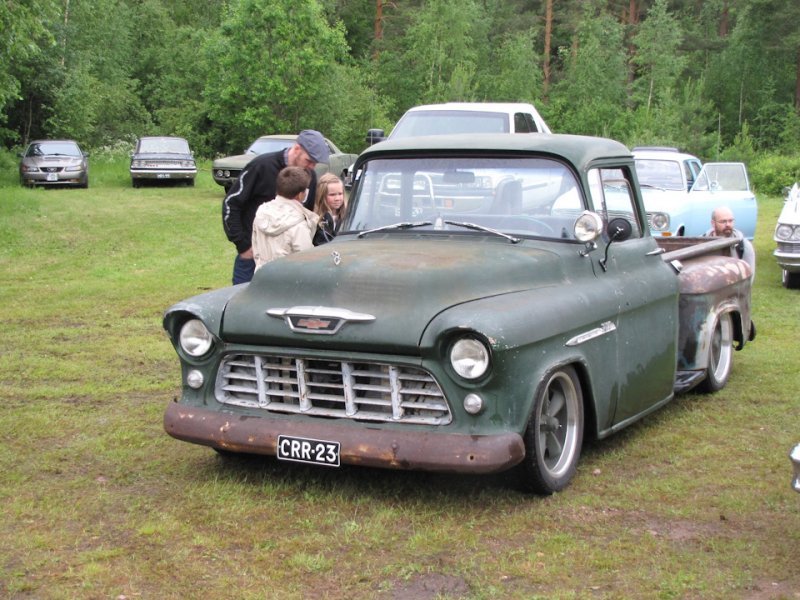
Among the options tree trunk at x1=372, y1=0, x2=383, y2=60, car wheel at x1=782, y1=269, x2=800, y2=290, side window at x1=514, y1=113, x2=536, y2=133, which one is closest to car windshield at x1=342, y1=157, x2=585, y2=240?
car wheel at x1=782, y1=269, x2=800, y2=290

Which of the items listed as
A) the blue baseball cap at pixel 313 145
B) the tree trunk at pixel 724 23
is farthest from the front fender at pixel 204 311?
the tree trunk at pixel 724 23

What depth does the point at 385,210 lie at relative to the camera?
6.81 metres

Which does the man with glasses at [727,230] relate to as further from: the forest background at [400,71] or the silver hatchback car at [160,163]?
the silver hatchback car at [160,163]

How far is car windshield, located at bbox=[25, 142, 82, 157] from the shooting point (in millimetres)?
29703

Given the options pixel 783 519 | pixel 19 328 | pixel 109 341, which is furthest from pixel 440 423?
pixel 19 328

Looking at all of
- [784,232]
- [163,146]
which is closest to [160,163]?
[163,146]

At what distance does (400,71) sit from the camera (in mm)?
53312

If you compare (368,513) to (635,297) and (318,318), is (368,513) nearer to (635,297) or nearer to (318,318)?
(318,318)

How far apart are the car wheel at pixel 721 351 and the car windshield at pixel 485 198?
7.19 ft

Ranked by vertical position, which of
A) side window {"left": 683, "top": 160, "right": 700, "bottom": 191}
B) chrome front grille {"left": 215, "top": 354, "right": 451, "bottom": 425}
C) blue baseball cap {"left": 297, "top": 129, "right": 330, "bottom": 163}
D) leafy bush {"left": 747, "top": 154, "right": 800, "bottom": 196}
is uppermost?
blue baseball cap {"left": 297, "top": 129, "right": 330, "bottom": 163}

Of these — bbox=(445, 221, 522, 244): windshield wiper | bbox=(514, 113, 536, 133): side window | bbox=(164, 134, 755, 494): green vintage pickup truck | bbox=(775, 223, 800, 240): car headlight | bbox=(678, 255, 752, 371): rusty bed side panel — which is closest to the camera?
bbox=(164, 134, 755, 494): green vintage pickup truck

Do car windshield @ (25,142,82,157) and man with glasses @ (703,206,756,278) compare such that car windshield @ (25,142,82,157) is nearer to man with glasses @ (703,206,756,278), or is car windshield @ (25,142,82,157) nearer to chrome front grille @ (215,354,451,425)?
man with glasses @ (703,206,756,278)

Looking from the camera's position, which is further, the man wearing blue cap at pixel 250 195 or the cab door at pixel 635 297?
the man wearing blue cap at pixel 250 195

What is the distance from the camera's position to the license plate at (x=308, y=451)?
5.41 metres
